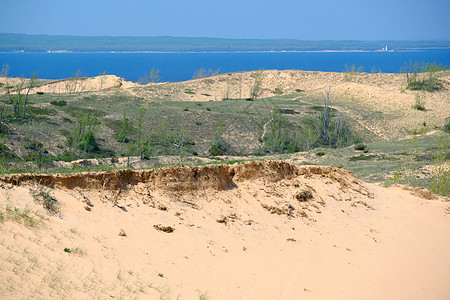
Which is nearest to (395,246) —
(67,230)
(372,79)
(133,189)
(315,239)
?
(315,239)

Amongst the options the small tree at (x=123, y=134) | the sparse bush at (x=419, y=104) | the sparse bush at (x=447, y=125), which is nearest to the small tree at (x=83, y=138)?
the small tree at (x=123, y=134)

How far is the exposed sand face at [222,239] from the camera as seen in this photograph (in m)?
11.9

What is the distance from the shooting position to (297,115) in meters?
77.8

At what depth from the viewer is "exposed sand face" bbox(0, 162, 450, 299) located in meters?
11.9

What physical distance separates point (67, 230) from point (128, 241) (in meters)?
1.74

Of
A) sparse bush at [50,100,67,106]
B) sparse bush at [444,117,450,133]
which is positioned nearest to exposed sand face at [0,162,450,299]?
sparse bush at [50,100,67,106]

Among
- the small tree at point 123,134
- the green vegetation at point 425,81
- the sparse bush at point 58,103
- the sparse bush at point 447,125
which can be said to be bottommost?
the sparse bush at point 447,125

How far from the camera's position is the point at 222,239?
16.5 m

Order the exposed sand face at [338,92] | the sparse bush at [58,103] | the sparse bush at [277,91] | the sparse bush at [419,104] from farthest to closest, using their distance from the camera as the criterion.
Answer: the sparse bush at [277,91], the sparse bush at [419,104], the exposed sand face at [338,92], the sparse bush at [58,103]

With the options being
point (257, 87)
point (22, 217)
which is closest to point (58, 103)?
point (257, 87)

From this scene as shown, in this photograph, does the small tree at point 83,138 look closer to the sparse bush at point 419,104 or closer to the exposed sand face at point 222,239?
the exposed sand face at point 222,239

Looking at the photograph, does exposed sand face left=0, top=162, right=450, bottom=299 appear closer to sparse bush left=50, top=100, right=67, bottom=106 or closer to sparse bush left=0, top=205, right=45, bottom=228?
sparse bush left=0, top=205, right=45, bottom=228

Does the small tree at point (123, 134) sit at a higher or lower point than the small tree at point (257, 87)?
lower

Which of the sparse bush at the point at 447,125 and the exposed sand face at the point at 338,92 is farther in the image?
the exposed sand face at the point at 338,92
